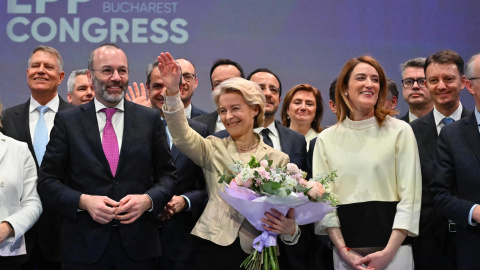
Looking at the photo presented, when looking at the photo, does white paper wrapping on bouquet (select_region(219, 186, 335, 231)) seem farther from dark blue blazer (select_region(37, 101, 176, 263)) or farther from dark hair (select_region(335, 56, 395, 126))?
dark hair (select_region(335, 56, 395, 126))

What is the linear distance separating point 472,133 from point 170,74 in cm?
175

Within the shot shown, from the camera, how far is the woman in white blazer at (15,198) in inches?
139

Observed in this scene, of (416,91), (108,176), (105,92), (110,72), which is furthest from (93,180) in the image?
(416,91)

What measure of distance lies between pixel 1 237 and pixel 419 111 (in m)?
3.16

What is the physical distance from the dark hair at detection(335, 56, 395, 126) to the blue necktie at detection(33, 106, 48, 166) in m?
2.01

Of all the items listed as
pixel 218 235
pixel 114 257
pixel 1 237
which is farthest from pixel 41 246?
pixel 218 235

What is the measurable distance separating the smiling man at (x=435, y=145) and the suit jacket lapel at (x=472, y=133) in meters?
0.30

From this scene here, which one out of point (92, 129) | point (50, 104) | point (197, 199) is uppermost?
point (50, 104)

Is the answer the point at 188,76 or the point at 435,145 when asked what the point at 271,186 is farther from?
the point at 188,76

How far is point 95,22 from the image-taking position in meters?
6.45

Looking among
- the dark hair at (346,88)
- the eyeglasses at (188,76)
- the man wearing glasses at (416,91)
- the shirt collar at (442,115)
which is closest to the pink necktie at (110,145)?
the dark hair at (346,88)

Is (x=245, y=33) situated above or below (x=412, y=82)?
above

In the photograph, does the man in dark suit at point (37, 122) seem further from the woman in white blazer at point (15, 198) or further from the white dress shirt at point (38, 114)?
the woman in white blazer at point (15, 198)

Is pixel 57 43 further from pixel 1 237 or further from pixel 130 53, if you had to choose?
pixel 1 237
